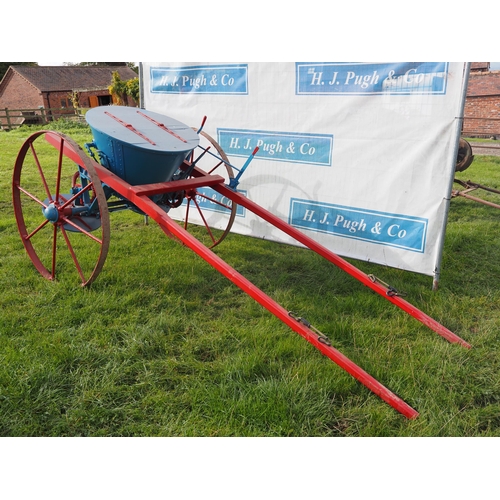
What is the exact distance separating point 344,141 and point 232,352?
2.50 meters

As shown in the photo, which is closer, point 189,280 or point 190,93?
point 189,280

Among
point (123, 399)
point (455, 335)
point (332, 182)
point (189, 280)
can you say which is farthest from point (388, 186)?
point (123, 399)

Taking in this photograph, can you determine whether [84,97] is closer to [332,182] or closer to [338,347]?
[332,182]

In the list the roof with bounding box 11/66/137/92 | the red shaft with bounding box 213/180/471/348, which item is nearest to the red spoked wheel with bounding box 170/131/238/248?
the red shaft with bounding box 213/180/471/348

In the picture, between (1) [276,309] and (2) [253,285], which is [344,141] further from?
(1) [276,309]

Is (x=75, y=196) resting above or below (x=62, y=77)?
below

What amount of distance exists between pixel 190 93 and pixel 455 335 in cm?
410

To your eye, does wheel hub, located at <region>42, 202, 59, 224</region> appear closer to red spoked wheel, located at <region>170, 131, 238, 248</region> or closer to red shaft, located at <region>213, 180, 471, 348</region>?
red shaft, located at <region>213, 180, 471, 348</region>

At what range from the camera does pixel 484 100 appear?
18.9 meters

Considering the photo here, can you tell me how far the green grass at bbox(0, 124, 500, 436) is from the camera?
2527 millimetres

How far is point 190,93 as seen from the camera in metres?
5.61

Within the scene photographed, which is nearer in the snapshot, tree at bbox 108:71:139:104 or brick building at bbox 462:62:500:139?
brick building at bbox 462:62:500:139

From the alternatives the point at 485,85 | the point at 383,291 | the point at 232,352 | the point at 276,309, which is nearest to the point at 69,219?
the point at 232,352

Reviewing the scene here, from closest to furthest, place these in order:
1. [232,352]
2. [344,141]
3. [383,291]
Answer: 1. [232,352]
2. [383,291]
3. [344,141]
